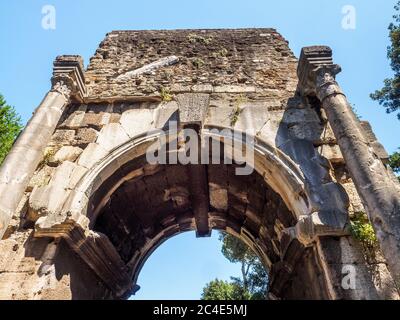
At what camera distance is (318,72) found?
4.72 meters

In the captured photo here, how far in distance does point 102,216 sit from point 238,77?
11.5 feet

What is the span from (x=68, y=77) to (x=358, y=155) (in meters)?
4.41

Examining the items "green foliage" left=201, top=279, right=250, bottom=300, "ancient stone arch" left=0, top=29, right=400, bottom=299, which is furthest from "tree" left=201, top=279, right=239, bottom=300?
"ancient stone arch" left=0, top=29, right=400, bottom=299

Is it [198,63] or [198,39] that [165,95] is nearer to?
[198,63]

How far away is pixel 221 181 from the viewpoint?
6.04 metres

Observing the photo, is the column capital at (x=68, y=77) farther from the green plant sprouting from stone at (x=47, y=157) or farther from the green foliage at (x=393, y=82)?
the green foliage at (x=393, y=82)

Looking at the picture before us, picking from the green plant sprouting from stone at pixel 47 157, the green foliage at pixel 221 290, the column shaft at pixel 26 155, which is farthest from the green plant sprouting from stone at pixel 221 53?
the green foliage at pixel 221 290

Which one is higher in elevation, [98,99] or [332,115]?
[98,99]

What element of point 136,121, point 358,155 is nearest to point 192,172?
point 136,121

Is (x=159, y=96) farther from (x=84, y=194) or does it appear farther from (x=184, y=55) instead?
(x=84, y=194)

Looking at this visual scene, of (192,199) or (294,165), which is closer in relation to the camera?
(294,165)
